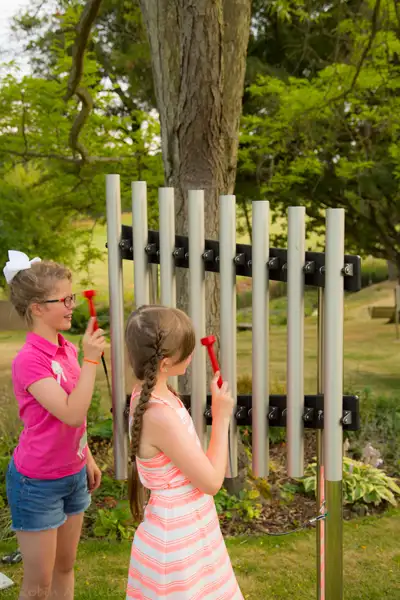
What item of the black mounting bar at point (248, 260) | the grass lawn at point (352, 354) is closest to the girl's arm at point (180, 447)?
the black mounting bar at point (248, 260)

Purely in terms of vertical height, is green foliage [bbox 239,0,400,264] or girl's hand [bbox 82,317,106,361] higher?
green foliage [bbox 239,0,400,264]

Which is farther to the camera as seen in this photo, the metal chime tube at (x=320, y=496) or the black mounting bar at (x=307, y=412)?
the metal chime tube at (x=320, y=496)

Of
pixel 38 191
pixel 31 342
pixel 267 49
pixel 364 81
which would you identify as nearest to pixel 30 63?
pixel 38 191

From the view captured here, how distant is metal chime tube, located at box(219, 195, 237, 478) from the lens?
2658 millimetres

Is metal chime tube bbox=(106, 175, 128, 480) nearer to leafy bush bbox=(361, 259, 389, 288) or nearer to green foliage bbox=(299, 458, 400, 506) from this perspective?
green foliage bbox=(299, 458, 400, 506)

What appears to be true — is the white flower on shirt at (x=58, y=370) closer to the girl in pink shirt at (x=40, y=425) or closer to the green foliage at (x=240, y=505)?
the girl in pink shirt at (x=40, y=425)

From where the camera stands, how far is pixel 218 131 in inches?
188

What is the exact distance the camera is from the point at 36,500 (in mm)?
2508

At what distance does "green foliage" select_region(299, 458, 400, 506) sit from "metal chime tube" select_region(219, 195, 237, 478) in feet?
8.17

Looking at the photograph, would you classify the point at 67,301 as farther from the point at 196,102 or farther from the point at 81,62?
the point at 81,62

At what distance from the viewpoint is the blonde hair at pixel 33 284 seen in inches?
98.7

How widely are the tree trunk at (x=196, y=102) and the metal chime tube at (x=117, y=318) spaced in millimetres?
1853

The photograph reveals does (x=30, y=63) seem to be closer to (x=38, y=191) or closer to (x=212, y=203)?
(x=38, y=191)

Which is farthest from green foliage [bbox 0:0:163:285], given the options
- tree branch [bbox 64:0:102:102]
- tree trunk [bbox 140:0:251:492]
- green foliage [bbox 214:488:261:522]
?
green foliage [bbox 214:488:261:522]
